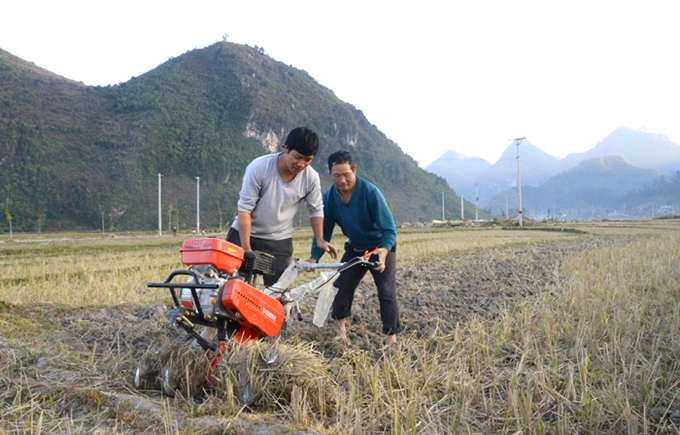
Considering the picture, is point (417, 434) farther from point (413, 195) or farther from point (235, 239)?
point (413, 195)

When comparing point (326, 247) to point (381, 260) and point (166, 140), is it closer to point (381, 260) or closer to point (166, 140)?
point (381, 260)

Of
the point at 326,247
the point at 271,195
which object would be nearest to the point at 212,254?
the point at 271,195

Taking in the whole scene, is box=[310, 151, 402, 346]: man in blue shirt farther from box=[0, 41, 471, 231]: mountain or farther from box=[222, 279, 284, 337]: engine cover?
box=[0, 41, 471, 231]: mountain

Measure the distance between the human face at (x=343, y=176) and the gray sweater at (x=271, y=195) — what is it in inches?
8.1

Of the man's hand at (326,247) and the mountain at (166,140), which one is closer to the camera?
the man's hand at (326,247)

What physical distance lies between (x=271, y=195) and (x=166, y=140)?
2743 inches

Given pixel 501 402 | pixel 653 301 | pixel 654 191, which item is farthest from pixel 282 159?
pixel 654 191

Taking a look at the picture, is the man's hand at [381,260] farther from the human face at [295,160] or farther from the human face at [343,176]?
the human face at [295,160]

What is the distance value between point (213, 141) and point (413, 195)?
39622 mm

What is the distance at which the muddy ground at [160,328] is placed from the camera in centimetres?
298

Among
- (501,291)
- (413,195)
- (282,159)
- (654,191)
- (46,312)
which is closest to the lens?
(282,159)

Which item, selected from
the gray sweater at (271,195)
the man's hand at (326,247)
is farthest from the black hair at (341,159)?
the man's hand at (326,247)

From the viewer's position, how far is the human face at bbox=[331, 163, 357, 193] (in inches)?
162

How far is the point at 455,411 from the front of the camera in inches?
113
